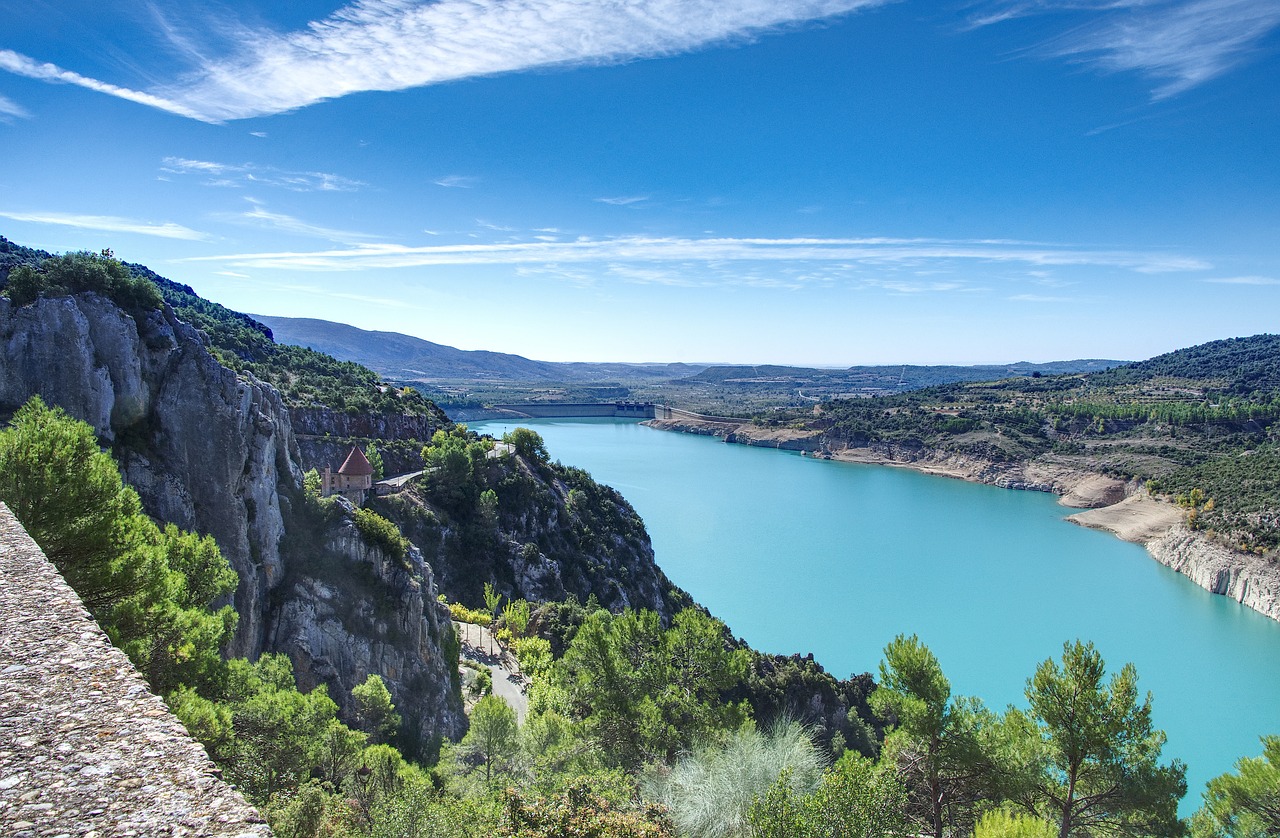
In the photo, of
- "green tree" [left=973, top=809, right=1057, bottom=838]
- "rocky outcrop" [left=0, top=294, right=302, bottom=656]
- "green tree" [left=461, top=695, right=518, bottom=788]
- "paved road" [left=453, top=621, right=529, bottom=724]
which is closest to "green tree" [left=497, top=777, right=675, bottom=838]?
"green tree" [left=973, top=809, right=1057, bottom=838]

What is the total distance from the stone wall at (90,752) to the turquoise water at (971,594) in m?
30.7

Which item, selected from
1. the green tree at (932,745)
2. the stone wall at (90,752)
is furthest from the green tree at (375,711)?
the stone wall at (90,752)

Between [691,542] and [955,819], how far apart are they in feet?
157

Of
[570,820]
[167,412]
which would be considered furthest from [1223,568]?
[167,412]

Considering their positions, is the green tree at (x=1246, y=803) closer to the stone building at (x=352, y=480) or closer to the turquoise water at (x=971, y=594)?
the turquoise water at (x=971, y=594)

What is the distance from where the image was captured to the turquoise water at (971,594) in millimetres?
35500

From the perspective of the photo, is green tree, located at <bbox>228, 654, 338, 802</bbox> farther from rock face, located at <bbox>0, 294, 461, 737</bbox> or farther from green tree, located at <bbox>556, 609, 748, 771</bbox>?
green tree, located at <bbox>556, 609, 748, 771</bbox>

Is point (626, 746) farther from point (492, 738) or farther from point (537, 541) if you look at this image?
point (537, 541)

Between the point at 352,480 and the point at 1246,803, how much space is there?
3307cm

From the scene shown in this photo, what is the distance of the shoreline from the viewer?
1822 inches

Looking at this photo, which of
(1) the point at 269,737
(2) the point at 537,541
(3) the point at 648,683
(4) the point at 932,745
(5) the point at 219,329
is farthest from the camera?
(5) the point at 219,329

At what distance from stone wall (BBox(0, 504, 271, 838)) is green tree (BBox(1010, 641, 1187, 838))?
13052 mm

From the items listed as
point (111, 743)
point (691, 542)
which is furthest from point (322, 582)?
point (691, 542)

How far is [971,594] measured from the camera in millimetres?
48156
